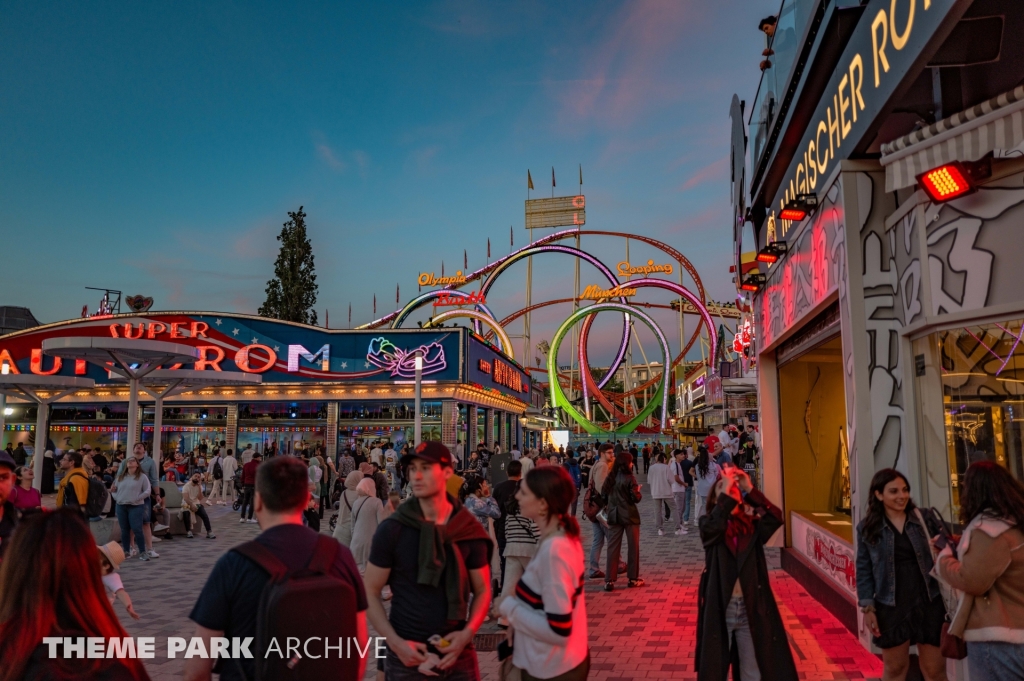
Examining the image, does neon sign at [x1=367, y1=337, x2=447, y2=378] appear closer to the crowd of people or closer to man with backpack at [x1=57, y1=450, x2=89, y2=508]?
man with backpack at [x1=57, y1=450, x2=89, y2=508]

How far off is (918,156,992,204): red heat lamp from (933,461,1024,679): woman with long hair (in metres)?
2.31

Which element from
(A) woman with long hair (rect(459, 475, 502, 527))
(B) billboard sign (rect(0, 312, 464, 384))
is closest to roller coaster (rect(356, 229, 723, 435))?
(B) billboard sign (rect(0, 312, 464, 384))

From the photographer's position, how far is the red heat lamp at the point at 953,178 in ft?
15.8

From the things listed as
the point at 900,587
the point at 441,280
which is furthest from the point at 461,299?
the point at 900,587

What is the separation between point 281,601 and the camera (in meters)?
2.29

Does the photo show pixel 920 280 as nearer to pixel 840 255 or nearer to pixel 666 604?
pixel 840 255

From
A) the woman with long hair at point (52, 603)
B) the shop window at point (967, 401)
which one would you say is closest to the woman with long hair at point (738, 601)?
the shop window at point (967, 401)

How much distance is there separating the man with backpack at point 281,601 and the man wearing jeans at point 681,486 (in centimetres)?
1267

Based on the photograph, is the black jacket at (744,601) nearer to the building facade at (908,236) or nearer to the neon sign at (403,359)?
the building facade at (908,236)

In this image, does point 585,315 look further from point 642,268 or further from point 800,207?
point 800,207

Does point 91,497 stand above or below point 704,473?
below

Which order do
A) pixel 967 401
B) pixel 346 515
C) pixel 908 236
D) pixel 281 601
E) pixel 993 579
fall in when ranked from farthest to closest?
pixel 346 515 → pixel 908 236 → pixel 967 401 → pixel 993 579 → pixel 281 601

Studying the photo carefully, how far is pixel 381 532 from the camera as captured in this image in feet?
10.3

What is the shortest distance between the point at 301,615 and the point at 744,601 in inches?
109
